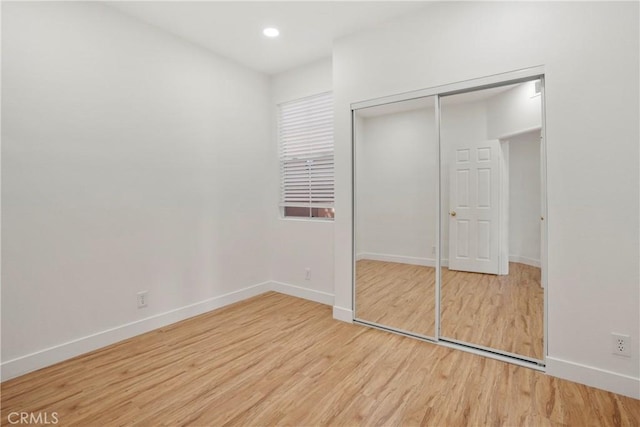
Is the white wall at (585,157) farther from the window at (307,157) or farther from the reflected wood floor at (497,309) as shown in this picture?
the window at (307,157)

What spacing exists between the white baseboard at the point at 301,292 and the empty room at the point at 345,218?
7 cm

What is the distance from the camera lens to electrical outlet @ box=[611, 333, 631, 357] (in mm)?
1973

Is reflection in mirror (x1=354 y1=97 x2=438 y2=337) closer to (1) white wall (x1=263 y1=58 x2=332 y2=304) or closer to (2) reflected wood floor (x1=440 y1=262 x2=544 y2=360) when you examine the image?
(2) reflected wood floor (x1=440 y1=262 x2=544 y2=360)

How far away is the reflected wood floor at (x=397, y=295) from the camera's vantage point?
2.84 meters

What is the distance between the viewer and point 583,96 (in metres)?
2.07

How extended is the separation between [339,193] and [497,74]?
65.9 inches

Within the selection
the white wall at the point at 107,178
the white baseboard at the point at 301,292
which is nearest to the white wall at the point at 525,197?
the white baseboard at the point at 301,292

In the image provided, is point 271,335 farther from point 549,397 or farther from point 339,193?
point 549,397

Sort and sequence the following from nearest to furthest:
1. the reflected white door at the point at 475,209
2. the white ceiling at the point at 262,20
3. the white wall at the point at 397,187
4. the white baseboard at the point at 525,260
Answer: the white baseboard at the point at 525,260
the reflected white door at the point at 475,209
the white ceiling at the point at 262,20
the white wall at the point at 397,187

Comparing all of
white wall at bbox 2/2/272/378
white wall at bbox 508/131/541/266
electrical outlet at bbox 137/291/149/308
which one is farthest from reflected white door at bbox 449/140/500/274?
electrical outlet at bbox 137/291/149/308

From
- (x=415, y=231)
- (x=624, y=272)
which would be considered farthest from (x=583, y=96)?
(x=415, y=231)

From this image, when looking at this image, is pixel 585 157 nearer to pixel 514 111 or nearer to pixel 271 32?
pixel 514 111

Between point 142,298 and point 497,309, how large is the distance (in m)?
3.14

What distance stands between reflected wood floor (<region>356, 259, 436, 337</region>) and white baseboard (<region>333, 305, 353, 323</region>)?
0.27 feet
